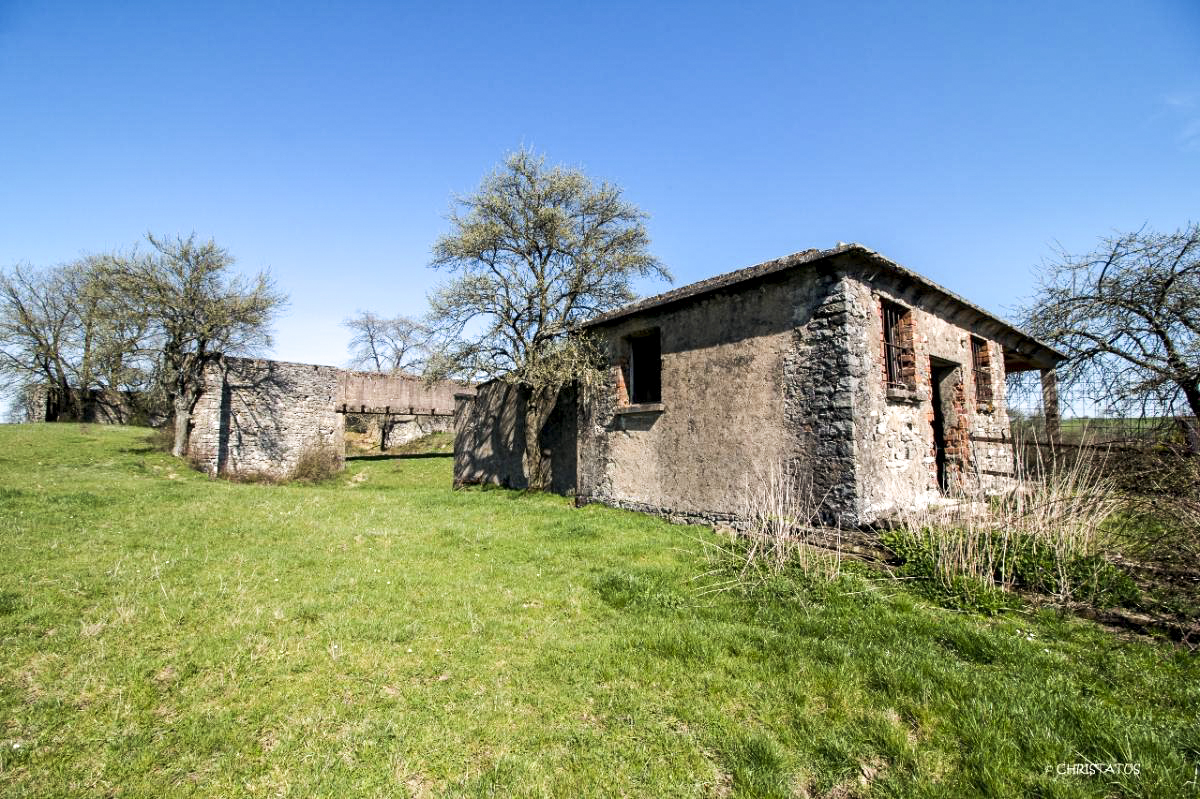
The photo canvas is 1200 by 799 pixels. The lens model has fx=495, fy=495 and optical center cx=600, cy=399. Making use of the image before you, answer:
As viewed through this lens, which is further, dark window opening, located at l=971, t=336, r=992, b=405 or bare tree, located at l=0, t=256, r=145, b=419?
bare tree, located at l=0, t=256, r=145, b=419

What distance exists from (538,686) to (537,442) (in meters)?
10.2

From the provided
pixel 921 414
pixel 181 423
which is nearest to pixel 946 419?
pixel 921 414

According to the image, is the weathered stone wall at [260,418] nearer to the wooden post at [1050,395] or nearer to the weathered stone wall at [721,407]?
the weathered stone wall at [721,407]

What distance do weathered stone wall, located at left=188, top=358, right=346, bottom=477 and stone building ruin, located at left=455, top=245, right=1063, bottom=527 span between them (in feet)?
44.8

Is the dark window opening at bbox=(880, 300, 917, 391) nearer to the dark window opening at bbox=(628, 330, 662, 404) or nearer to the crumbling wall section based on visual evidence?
the crumbling wall section

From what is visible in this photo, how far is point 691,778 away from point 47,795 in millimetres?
3226

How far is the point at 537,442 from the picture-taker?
44.6ft

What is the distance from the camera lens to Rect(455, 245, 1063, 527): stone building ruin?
717cm

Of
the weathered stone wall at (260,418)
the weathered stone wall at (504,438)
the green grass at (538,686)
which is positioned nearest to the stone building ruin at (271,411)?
the weathered stone wall at (260,418)

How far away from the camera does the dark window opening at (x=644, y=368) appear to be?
1081cm

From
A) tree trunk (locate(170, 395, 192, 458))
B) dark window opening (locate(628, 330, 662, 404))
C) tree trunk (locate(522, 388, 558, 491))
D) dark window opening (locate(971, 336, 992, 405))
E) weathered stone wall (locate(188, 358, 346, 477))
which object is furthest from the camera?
weathered stone wall (locate(188, 358, 346, 477))

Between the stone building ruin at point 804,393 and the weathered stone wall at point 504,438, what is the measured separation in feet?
5.28

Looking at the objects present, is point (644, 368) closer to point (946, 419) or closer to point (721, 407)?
point (721, 407)

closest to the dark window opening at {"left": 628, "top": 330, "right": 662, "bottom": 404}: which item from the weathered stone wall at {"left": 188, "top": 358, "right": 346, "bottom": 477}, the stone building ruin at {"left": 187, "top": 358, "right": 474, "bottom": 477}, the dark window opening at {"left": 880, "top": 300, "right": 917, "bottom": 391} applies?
the dark window opening at {"left": 880, "top": 300, "right": 917, "bottom": 391}
